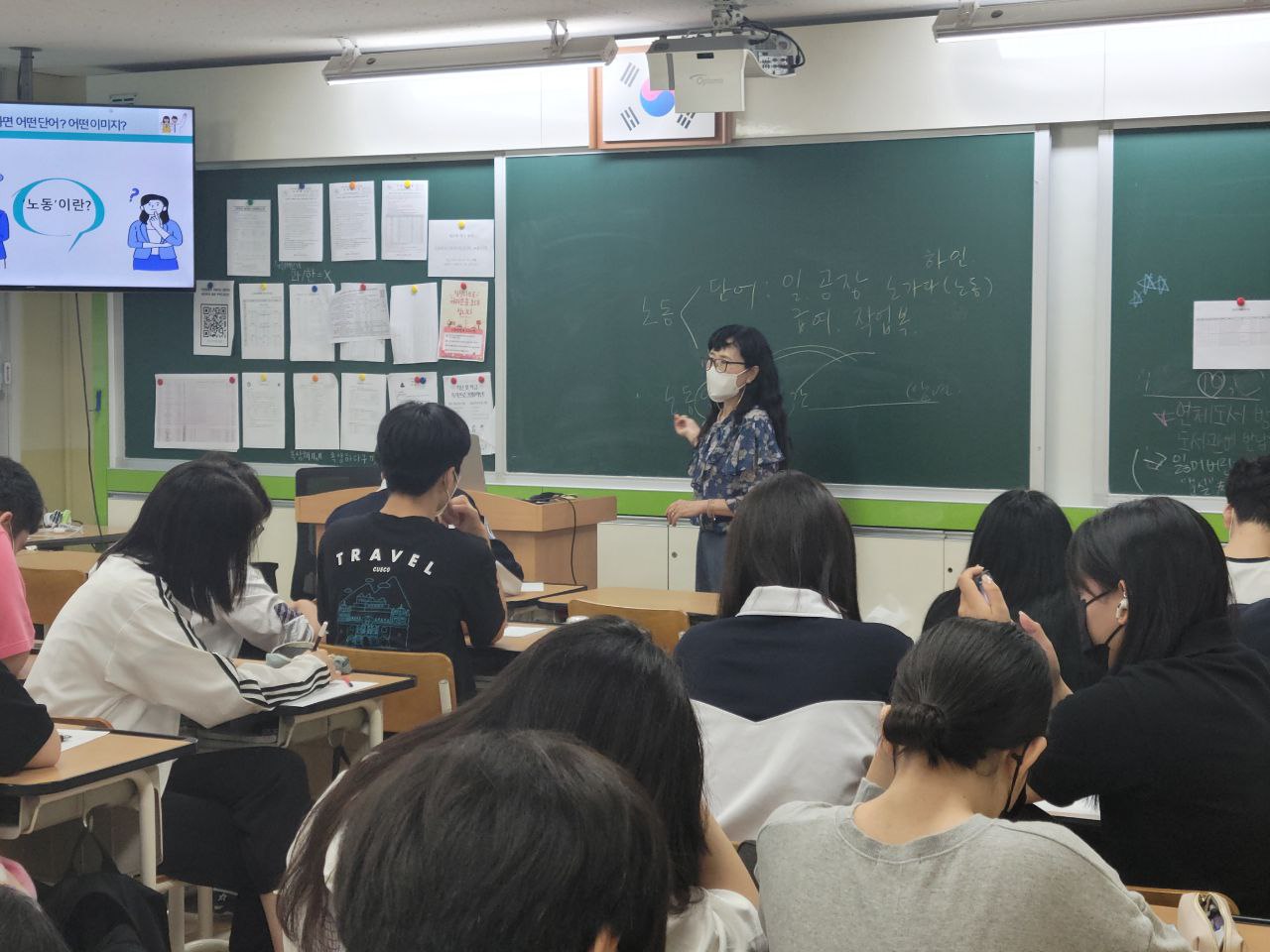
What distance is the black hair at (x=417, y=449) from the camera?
3.52 meters

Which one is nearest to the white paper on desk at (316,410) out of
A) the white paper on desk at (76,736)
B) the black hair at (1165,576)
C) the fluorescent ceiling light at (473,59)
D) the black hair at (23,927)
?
the fluorescent ceiling light at (473,59)


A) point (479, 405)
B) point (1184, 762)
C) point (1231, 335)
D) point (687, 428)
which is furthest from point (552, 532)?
point (1184, 762)

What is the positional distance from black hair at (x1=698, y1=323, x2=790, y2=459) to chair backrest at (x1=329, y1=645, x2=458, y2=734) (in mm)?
2246

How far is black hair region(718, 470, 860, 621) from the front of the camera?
2473 millimetres

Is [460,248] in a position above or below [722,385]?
above

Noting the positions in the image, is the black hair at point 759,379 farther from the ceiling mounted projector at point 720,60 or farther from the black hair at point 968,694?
the black hair at point 968,694

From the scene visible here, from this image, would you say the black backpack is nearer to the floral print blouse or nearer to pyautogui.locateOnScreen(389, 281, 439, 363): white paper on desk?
the floral print blouse

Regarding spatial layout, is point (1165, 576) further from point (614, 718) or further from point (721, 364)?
point (721, 364)

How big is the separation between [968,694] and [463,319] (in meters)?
4.95

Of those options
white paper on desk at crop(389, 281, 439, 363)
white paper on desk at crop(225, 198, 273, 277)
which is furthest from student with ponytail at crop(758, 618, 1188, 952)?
white paper on desk at crop(225, 198, 273, 277)

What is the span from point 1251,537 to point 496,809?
128 inches

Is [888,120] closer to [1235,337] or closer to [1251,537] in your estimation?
[1235,337]

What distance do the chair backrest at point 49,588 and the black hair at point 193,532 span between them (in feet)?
5.62

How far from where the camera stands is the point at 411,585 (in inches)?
136
